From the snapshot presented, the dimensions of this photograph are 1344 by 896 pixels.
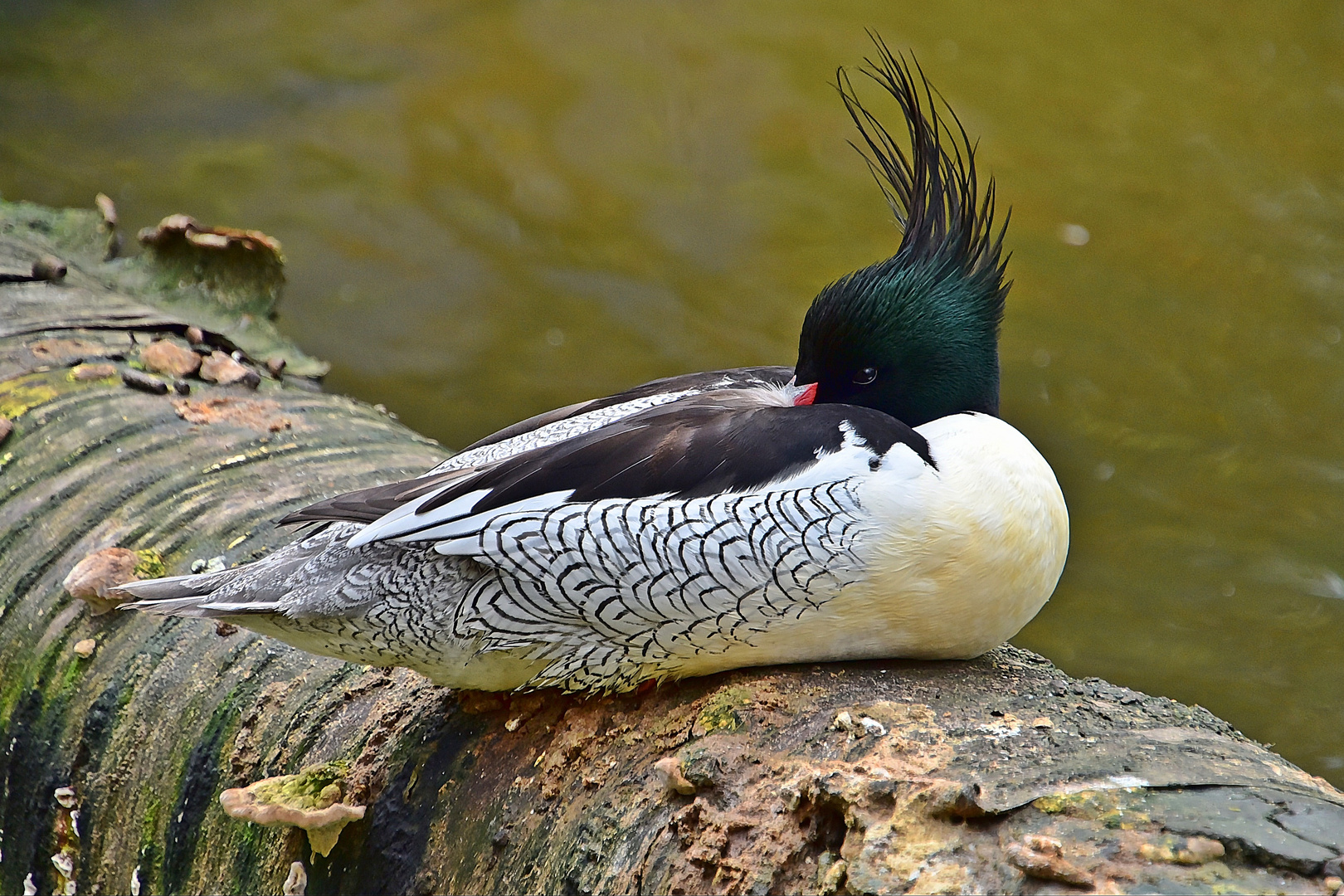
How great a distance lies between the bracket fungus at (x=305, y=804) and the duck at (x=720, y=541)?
0.94 ft

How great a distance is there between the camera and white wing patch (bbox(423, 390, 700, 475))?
290 centimetres

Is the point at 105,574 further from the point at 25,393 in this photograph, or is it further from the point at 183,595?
the point at 25,393

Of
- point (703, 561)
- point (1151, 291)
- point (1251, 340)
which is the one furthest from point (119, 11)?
point (703, 561)

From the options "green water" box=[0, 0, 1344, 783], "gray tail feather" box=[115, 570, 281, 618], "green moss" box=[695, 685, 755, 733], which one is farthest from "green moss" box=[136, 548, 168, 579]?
"green water" box=[0, 0, 1344, 783]

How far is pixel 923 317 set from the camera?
2832 millimetres

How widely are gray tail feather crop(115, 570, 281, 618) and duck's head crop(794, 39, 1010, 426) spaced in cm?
145

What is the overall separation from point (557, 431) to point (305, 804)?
3.33 feet

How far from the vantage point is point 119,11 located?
33.6ft

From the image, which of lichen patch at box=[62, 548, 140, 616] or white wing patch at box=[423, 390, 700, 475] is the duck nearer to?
white wing patch at box=[423, 390, 700, 475]

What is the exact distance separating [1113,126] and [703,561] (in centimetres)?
732

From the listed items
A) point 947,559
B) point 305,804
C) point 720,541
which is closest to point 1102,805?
point 947,559

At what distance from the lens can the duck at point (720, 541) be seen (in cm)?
245

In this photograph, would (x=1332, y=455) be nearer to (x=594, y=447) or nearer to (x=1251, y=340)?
(x=1251, y=340)

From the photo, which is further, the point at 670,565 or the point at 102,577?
the point at 102,577
